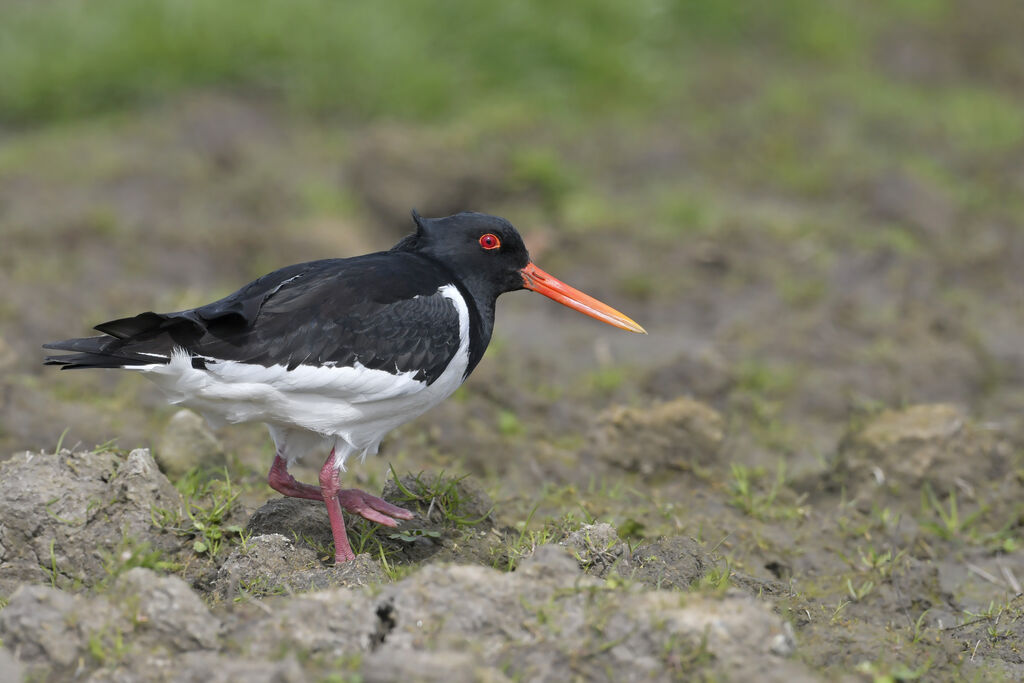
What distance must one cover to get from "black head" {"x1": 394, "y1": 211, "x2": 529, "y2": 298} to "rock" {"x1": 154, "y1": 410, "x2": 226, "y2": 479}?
50.3 inches

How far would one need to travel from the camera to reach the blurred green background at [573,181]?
7.14 meters

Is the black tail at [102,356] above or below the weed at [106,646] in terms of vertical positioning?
above

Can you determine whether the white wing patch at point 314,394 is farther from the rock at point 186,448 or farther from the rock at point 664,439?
the rock at point 664,439

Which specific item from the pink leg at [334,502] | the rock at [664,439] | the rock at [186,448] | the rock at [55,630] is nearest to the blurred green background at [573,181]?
the rock at [664,439]

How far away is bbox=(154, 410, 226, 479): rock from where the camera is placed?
519 cm

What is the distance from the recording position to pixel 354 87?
426 inches

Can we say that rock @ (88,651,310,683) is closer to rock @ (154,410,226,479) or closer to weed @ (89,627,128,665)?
weed @ (89,627,128,665)

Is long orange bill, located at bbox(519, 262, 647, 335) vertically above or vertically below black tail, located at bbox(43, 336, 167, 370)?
below

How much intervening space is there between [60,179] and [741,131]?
5710 mm

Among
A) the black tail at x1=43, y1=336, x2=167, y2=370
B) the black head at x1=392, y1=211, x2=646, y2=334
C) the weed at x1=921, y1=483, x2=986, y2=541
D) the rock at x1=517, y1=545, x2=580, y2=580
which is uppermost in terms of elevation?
the black head at x1=392, y1=211, x2=646, y2=334

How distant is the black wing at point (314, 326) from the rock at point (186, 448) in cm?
105

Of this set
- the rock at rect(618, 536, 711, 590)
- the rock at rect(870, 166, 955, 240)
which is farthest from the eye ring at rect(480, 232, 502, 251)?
the rock at rect(870, 166, 955, 240)

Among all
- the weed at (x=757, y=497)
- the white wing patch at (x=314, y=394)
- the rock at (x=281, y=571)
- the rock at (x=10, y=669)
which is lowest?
the weed at (x=757, y=497)

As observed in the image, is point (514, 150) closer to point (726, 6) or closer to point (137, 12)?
point (137, 12)
